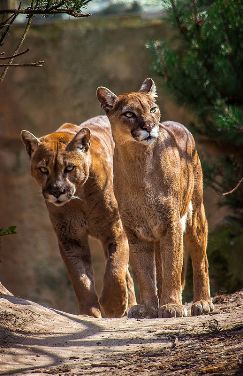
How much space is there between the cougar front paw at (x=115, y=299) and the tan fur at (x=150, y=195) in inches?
32.0

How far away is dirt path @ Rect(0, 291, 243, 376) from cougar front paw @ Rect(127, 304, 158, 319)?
14.7 inches

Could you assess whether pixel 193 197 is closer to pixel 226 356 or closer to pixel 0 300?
pixel 0 300

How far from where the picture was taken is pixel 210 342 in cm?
479

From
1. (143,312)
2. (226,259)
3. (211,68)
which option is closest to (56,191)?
(143,312)

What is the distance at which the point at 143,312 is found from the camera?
6430mm

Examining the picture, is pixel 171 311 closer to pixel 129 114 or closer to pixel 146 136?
pixel 146 136

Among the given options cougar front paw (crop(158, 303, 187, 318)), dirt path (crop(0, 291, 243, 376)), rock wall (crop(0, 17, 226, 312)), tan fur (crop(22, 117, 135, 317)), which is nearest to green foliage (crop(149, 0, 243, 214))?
tan fur (crop(22, 117, 135, 317))

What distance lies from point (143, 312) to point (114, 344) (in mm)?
1301

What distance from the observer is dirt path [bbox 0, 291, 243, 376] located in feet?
14.5

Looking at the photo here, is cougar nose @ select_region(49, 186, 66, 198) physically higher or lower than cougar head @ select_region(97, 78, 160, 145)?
lower

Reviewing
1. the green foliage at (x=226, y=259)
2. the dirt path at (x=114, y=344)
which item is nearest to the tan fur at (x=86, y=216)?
the dirt path at (x=114, y=344)

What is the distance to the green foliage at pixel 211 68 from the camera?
28.4ft

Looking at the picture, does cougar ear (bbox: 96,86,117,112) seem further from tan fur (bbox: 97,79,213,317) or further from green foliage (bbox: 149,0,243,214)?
green foliage (bbox: 149,0,243,214)

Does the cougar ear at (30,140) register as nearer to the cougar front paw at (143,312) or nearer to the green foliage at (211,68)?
the cougar front paw at (143,312)
